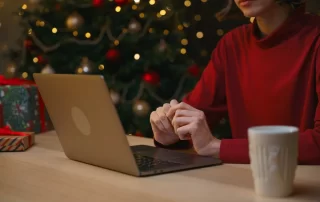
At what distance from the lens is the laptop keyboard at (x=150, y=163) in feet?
3.81

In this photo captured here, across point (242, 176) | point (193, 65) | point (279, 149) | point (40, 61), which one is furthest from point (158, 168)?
point (40, 61)

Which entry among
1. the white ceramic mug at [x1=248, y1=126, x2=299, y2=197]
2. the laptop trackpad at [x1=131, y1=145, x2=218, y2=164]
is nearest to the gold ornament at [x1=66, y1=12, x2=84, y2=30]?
the laptop trackpad at [x1=131, y1=145, x2=218, y2=164]

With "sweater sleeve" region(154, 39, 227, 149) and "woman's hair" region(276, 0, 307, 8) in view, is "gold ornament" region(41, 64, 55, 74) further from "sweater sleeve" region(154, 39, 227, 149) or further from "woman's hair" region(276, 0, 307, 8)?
"woman's hair" region(276, 0, 307, 8)

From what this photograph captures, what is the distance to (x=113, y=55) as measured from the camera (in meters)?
3.21

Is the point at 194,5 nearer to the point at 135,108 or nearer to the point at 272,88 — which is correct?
the point at 135,108

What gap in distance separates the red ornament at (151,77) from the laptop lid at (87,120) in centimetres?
178

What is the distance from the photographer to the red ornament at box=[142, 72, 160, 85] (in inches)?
122

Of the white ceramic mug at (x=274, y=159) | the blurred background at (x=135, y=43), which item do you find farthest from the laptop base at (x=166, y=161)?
the blurred background at (x=135, y=43)

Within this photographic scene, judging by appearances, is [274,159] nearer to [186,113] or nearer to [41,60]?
[186,113]

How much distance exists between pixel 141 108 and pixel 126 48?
1.24ft

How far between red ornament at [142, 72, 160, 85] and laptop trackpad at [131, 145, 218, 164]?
1.68 meters

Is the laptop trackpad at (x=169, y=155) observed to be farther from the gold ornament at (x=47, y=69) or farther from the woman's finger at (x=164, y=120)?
the gold ornament at (x=47, y=69)

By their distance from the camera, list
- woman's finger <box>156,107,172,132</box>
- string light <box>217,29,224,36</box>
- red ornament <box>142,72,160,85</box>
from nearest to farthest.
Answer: woman's finger <box>156,107,172,132</box>
string light <box>217,29,224,36</box>
red ornament <box>142,72,160,85</box>

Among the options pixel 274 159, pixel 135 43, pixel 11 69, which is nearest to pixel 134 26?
pixel 135 43
